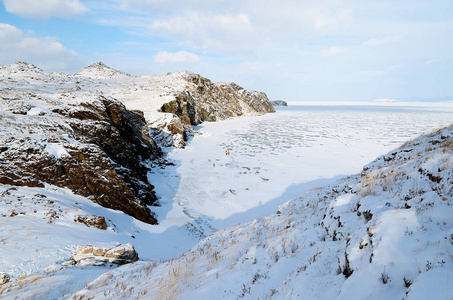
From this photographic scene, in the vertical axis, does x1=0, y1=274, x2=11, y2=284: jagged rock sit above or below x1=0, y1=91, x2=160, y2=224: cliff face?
below

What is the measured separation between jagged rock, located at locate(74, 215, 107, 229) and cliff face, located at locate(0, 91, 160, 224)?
1585 mm

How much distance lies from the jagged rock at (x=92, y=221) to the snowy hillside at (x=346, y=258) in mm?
2471

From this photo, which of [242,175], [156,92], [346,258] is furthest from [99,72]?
[346,258]

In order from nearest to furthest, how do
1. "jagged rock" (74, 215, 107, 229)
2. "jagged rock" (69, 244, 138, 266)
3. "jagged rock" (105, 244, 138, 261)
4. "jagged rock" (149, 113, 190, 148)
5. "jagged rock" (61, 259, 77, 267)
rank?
"jagged rock" (61, 259, 77, 267) < "jagged rock" (69, 244, 138, 266) < "jagged rock" (105, 244, 138, 261) < "jagged rock" (74, 215, 107, 229) < "jagged rock" (149, 113, 190, 148)

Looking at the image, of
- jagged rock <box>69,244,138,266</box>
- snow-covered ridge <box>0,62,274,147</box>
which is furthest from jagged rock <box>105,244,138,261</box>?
snow-covered ridge <box>0,62,274,147</box>

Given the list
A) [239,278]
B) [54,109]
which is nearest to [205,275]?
[239,278]

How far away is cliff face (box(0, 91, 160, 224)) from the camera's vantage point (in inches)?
308

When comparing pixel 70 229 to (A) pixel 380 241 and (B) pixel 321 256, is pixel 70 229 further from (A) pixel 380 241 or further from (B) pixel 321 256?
(A) pixel 380 241

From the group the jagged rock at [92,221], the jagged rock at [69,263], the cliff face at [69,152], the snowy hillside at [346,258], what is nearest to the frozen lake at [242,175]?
the cliff face at [69,152]

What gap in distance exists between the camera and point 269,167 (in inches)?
749

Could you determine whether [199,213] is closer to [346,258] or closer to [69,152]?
[69,152]

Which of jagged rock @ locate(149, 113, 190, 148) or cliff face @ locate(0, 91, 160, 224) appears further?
jagged rock @ locate(149, 113, 190, 148)

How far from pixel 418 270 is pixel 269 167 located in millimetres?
17051

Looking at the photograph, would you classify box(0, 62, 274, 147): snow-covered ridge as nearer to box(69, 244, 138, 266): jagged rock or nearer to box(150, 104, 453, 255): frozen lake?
box(150, 104, 453, 255): frozen lake
